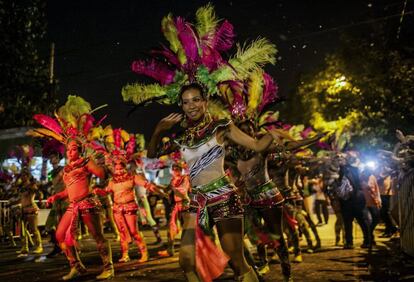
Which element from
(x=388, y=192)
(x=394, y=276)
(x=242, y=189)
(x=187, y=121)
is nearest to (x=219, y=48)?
(x=187, y=121)

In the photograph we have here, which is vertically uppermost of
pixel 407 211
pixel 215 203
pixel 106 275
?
pixel 215 203

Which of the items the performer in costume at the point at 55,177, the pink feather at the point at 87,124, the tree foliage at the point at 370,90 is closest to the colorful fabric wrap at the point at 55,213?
the performer in costume at the point at 55,177

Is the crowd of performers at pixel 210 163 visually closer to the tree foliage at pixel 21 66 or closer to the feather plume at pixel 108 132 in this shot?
the feather plume at pixel 108 132

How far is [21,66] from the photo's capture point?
18.6 m

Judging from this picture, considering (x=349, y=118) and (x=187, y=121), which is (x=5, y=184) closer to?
(x=187, y=121)

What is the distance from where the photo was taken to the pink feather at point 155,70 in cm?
476

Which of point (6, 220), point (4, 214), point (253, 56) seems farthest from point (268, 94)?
point (6, 220)

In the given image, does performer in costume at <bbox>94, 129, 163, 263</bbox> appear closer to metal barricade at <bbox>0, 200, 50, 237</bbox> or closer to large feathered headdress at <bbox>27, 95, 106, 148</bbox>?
large feathered headdress at <bbox>27, 95, 106, 148</bbox>

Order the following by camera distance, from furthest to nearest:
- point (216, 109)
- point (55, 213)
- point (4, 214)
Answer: point (4, 214)
point (55, 213)
point (216, 109)

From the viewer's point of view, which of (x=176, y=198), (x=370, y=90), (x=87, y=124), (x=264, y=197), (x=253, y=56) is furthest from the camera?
(x=370, y=90)

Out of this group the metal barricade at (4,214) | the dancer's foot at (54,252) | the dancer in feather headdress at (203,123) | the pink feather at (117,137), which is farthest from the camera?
the metal barricade at (4,214)

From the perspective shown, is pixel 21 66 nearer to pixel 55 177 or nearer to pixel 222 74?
pixel 55 177

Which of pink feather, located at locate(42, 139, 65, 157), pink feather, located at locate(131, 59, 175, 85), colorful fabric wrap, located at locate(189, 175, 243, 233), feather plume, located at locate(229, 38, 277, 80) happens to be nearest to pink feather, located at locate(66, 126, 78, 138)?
pink feather, located at locate(42, 139, 65, 157)

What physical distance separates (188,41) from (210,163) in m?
1.30
